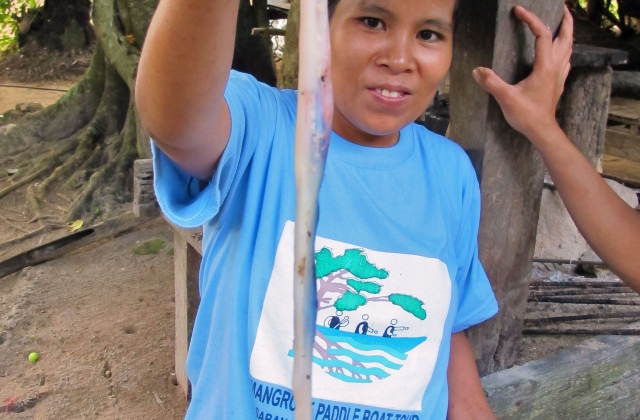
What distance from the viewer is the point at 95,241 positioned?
4.48 metres

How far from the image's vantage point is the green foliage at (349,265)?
117 cm

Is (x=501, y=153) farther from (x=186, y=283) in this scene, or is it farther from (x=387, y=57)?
(x=186, y=283)

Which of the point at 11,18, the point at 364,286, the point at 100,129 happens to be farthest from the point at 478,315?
the point at 11,18

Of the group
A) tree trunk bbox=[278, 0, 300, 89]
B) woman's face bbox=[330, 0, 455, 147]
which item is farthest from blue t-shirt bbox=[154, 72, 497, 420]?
tree trunk bbox=[278, 0, 300, 89]

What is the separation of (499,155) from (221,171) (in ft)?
2.86

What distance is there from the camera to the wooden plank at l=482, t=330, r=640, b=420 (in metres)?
1.84

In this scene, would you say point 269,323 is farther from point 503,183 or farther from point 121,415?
point 121,415

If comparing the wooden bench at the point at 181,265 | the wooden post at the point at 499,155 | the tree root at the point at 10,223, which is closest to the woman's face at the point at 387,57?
the wooden post at the point at 499,155

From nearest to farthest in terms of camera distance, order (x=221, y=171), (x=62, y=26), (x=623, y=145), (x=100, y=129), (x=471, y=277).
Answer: (x=221, y=171)
(x=471, y=277)
(x=100, y=129)
(x=623, y=145)
(x=62, y=26)

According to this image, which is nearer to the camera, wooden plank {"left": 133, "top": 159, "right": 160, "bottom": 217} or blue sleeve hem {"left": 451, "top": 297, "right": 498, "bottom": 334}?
blue sleeve hem {"left": 451, "top": 297, "right": 498, "bottom": 334}

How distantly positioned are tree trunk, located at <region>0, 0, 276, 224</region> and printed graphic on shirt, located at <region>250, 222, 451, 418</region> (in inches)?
147

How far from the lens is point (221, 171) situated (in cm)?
98

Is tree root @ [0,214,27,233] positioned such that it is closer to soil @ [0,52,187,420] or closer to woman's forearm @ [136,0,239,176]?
soil @ [0,52,187,420]

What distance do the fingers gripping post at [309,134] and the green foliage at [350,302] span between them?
62 centimetres
